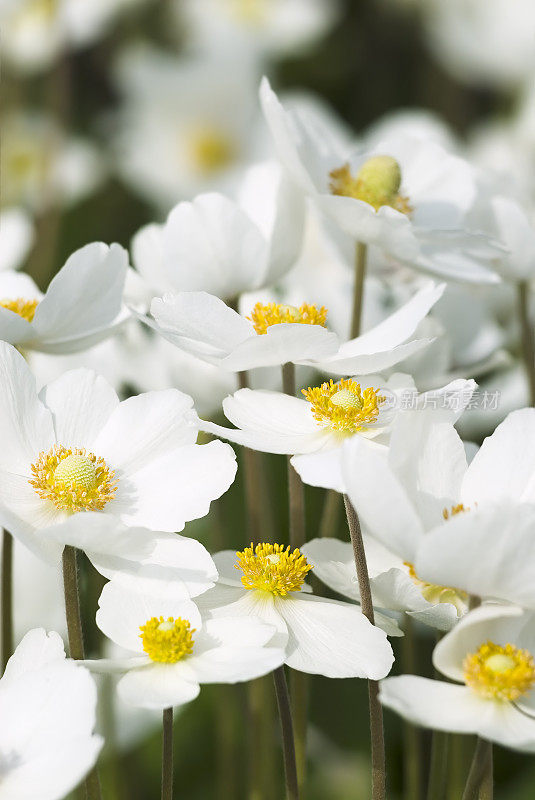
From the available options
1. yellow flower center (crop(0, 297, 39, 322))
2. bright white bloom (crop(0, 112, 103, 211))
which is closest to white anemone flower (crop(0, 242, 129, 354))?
yellow flower center (crop(0, 297, 39, 322))

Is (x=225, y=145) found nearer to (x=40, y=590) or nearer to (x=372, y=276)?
(x=372, y=276)

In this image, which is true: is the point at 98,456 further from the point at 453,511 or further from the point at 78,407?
the point at 453,511

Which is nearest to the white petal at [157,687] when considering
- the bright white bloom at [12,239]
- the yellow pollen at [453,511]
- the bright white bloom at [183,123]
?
the yellow pollen at [453,511]

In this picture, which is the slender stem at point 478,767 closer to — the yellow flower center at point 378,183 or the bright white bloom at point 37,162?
the yellow flower center at point 378,183

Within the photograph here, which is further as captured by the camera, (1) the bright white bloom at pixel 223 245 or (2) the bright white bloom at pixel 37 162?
(2) the bright white bloom at pixel 37 162

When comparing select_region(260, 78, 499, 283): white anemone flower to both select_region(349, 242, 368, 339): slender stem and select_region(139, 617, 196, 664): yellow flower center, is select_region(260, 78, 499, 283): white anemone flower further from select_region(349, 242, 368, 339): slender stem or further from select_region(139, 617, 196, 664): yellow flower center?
select_region(139, 617, 196, 664): yellow flower center

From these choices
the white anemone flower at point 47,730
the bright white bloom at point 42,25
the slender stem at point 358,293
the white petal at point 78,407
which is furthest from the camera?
the bright white bloom at point 42,25
